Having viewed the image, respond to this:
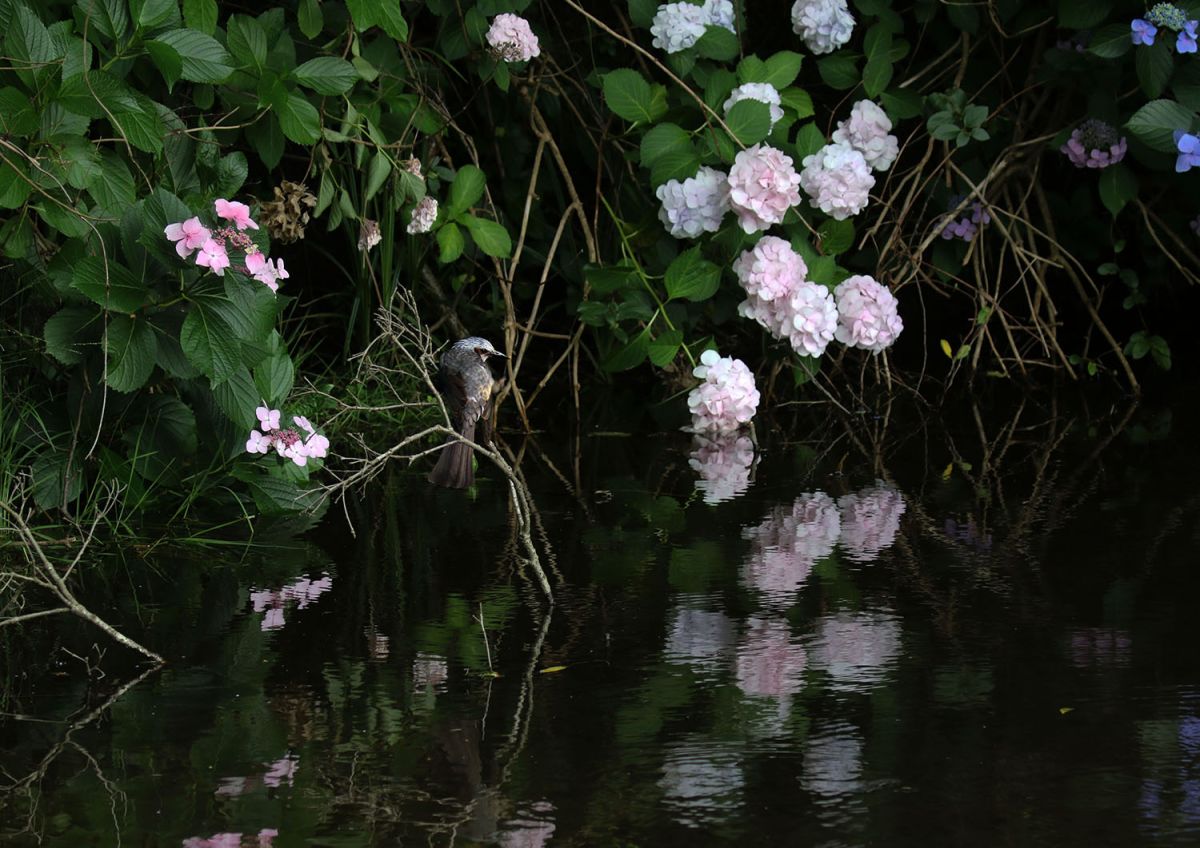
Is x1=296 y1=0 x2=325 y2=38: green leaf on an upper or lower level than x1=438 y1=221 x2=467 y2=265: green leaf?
upper

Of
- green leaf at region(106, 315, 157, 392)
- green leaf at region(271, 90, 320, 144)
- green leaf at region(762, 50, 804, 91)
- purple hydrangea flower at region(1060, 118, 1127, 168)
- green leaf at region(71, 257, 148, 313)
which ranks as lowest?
green leaf at region(106, 315, 157, 392)

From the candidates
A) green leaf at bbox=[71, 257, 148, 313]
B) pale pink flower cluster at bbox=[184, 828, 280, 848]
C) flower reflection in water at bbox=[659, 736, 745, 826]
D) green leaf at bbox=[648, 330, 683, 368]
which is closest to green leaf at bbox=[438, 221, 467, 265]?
green leaf at bbox=[648, 330, 683, 368]

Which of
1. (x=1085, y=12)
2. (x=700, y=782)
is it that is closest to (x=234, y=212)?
(x=700, y=782)

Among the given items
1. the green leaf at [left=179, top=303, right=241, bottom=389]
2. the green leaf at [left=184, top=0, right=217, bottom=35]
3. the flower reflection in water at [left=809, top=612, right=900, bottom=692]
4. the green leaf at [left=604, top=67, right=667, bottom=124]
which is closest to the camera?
the flower reflection in water at [left=809, top=612, right=900, bottom=692]

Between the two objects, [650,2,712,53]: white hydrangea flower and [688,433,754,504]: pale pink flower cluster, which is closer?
[688,433,754,504]: pale pink flower cluster

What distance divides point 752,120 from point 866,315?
2.16ft

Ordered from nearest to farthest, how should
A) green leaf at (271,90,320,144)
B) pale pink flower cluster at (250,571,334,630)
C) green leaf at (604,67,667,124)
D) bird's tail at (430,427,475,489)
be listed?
1. pale pink flower cluster at (250,571,334,630)
2. green leaf at (271,90,320,144)
3. bird's tail at (430,427,475,489)
4. green leaf at (604,67,667,124)

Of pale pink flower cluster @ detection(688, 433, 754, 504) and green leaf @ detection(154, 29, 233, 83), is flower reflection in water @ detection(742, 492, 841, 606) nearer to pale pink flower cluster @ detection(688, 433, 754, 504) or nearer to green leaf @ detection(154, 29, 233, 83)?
pale pink flower cluster @ detection(688, 433, 754, 504)

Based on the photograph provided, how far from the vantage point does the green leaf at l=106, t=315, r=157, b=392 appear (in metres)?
3.45

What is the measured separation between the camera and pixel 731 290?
5352mm

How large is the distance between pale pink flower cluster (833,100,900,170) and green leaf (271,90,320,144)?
177 cm

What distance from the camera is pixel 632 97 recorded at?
484cm

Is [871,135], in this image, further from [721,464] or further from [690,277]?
[721,464]

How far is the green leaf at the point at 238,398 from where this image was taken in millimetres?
3590
